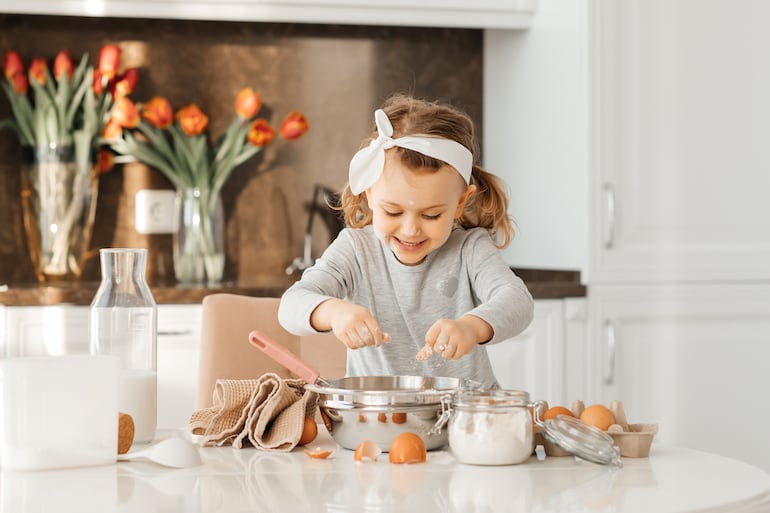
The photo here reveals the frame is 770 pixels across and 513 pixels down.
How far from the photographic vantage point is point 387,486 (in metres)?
0.99

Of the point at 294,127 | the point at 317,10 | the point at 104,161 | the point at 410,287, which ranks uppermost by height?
the point at 317,10

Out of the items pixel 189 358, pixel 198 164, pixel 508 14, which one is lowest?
pixel 189 358

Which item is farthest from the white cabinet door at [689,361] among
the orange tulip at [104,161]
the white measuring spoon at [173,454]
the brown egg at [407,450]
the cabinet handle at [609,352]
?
the white measuring spoon at [173,454]

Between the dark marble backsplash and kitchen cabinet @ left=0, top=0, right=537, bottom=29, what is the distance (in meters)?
0.22

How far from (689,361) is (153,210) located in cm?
152

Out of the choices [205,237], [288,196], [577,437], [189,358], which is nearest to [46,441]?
[577,437]

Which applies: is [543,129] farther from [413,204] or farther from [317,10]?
[413,204]

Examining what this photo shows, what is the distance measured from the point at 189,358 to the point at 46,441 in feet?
4.65

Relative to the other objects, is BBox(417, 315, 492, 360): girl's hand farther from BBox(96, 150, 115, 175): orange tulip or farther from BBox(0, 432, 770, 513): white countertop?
BBox(96, 150, 115, 175): orange tulip

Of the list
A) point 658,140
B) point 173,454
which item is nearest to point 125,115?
point 658,140

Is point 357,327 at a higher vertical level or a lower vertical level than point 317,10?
lower

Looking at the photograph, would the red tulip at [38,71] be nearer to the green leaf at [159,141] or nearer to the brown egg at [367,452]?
the green leaf at [159,141]

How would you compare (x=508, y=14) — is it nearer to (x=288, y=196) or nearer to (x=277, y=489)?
(x=288, y=196)

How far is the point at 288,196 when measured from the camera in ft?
10.0
